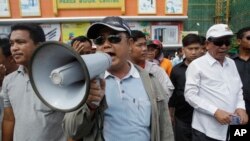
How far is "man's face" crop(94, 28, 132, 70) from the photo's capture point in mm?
1682

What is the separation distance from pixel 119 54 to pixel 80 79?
0.54 meters

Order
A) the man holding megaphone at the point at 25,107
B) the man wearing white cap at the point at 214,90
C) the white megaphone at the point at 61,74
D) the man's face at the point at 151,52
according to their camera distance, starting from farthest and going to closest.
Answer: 1. the man's face at the point at 151,52
2. the man wearing white cap at the point at 214,90
3. the man holding megaphone at the point at 25,107
4. the white megaphone at the point at 61,74

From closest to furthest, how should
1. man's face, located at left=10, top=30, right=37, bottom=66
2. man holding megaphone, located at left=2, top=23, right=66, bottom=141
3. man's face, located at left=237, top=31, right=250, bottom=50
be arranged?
man holding megaphone, located at left=2, top=23, right=66, bottom=141 → man's face, located at left=10, top=30, right=37, bottom=66 → man's face, located at left=237, top=31, right=250, bottom=50

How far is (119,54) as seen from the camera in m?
1.72

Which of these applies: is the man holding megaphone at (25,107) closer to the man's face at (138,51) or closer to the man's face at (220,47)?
the man's face at (138,51)

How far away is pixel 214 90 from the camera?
2.69 metres

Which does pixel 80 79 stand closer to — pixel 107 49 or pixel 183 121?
pixel 107 49

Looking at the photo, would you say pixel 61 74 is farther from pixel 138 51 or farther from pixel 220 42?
pixel 138 51

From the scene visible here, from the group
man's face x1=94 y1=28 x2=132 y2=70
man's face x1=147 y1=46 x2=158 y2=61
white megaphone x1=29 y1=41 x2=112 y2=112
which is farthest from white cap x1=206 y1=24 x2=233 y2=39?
white megaphone x1=29 y1=41 x2=112 y2=112

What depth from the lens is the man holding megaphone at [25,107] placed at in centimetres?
195

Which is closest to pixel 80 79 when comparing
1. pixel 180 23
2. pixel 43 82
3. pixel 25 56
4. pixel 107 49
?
pixel 43 82

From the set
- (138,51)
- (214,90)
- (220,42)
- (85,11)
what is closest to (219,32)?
(220,42)

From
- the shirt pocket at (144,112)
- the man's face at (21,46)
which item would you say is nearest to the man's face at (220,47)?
the shirt pocket at (144,112)

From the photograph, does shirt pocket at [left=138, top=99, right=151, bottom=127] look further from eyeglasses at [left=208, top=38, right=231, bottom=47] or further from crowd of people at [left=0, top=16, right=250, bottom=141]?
eyeglasses at [left=208, top=38, right=231, bottom=47]
